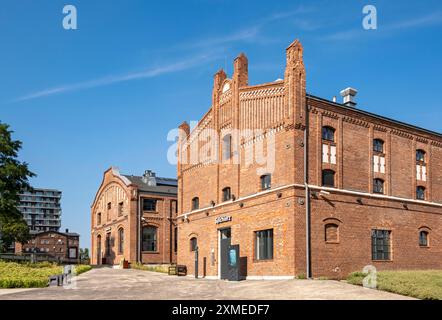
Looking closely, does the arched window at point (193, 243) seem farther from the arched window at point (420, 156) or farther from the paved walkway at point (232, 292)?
the arched window at point (420, 156)

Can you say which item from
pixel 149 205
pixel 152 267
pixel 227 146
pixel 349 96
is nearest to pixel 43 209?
pixel 149 205

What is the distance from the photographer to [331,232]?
26328mm

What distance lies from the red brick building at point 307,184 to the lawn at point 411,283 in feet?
12.1

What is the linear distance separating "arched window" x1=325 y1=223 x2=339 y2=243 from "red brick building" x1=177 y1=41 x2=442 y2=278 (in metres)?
0.05

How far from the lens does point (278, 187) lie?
26.3m

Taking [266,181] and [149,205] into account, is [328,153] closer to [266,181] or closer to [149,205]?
[266,181]

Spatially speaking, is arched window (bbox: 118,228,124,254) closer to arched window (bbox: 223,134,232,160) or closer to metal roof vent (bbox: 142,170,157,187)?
metal roof vent (bbox: 142,170,157,187)

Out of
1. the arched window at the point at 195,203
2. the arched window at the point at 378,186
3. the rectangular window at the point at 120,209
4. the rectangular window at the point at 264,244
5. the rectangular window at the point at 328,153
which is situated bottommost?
the rectangular window at the point at 264,244

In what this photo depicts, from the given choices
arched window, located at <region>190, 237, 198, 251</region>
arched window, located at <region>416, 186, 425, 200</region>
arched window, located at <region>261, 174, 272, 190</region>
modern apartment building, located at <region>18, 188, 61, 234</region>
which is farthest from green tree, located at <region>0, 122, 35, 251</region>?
modern apartment building, located at <region>18, 188, 61, 234</region>

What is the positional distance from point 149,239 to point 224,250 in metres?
18.3

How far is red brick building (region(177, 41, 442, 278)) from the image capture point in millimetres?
25781

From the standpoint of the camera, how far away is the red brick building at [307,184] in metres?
25.8

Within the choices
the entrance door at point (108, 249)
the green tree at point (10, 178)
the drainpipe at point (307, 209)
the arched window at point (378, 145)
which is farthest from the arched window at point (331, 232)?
the entrance door at point (108, 249)
